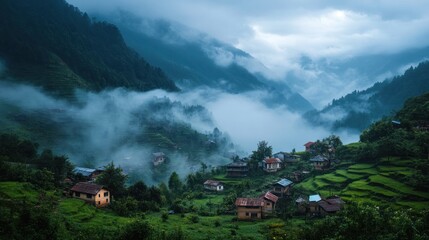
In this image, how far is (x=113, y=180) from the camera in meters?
61.9

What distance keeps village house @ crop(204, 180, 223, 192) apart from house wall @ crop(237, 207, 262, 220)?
28484 mm

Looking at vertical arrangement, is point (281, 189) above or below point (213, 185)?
below

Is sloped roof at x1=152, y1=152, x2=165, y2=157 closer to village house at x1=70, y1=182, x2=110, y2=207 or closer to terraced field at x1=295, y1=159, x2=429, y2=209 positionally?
terraced field at x1=295, y1=159, x2=429, y2=209

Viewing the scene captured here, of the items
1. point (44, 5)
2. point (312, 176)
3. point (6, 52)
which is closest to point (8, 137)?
point (312, 176)

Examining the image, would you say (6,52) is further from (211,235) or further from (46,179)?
(211,235)

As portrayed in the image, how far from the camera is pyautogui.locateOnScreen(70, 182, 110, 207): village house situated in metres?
55.3

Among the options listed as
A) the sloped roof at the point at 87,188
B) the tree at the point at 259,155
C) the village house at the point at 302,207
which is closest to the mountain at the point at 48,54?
the tree at the point at 259,155

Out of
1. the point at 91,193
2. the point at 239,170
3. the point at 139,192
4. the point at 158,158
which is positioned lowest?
the point at 139,192

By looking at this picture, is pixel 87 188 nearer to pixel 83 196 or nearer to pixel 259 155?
pixel 83 196

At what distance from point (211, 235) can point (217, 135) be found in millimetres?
135041

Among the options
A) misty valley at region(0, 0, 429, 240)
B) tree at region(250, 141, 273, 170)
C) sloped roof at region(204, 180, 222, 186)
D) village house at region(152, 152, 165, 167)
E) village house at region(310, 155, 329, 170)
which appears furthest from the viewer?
village house at region(152, 152, 165, 167)

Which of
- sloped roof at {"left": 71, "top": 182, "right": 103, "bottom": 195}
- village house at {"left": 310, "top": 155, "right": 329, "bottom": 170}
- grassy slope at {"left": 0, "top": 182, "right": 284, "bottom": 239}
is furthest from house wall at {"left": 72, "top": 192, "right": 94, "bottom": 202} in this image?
village house at {"left": 310, "top": 155, "right": 329, "bottom": 170}

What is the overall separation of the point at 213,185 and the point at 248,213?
29.4 metres

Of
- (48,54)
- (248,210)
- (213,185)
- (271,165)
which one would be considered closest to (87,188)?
(248,210)
